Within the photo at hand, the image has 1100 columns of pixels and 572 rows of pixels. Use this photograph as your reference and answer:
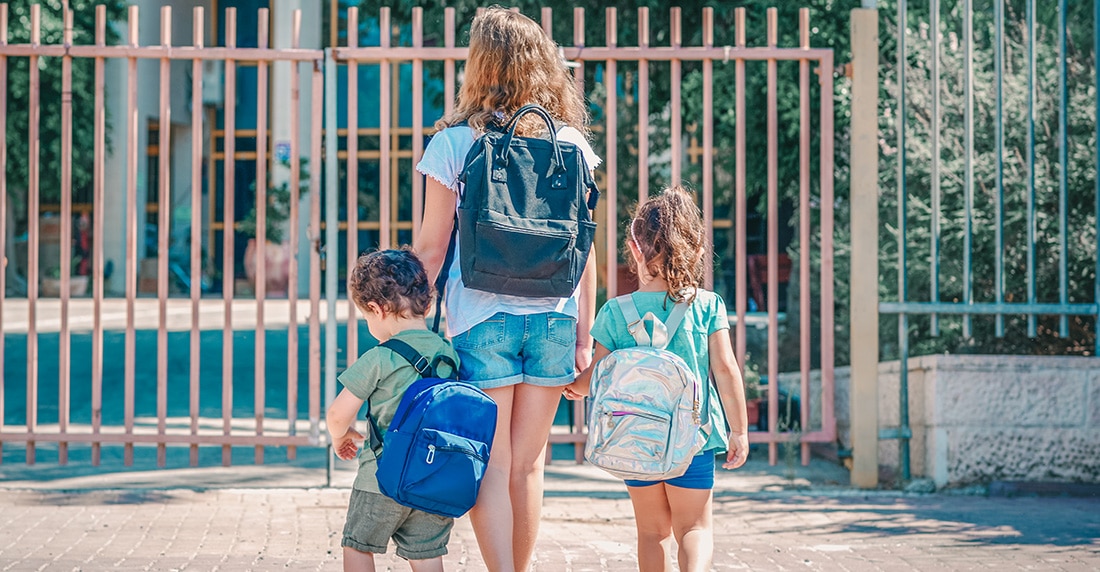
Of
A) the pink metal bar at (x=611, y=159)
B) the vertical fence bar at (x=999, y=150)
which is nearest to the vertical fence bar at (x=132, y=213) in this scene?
the pink metal bar at (x=611, y=159)

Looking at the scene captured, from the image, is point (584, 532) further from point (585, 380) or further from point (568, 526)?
point (585, 380)

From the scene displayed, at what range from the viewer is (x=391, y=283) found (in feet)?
10.2

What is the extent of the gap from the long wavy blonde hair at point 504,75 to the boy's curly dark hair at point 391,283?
41 centimetres

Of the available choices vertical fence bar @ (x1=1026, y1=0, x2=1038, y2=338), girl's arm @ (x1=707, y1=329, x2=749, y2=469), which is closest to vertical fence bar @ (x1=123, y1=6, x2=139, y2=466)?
girl's arm @ (x1=707, y1=329, x2=749, y2=469)

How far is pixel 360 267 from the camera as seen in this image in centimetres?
312

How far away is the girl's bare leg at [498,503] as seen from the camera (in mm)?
3162

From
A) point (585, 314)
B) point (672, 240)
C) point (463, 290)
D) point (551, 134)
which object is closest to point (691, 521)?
point (585, 314)

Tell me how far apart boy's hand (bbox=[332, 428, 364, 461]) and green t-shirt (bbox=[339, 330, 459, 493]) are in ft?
0.17

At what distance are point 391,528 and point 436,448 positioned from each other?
30 centimetres

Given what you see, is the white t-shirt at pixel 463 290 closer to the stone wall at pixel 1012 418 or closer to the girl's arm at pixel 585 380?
the girl's arm at pixel 585 380

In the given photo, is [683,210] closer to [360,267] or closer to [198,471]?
[360,267]

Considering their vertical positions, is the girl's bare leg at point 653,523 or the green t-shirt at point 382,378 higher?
the green t-shirt at point 382,378

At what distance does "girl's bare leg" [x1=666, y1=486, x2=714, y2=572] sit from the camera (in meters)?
3.31

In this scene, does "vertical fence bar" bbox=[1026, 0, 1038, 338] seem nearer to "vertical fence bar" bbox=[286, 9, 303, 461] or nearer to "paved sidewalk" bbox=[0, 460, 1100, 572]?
"paved sidewalk" bbox=[0, 460, 1100, 572]
